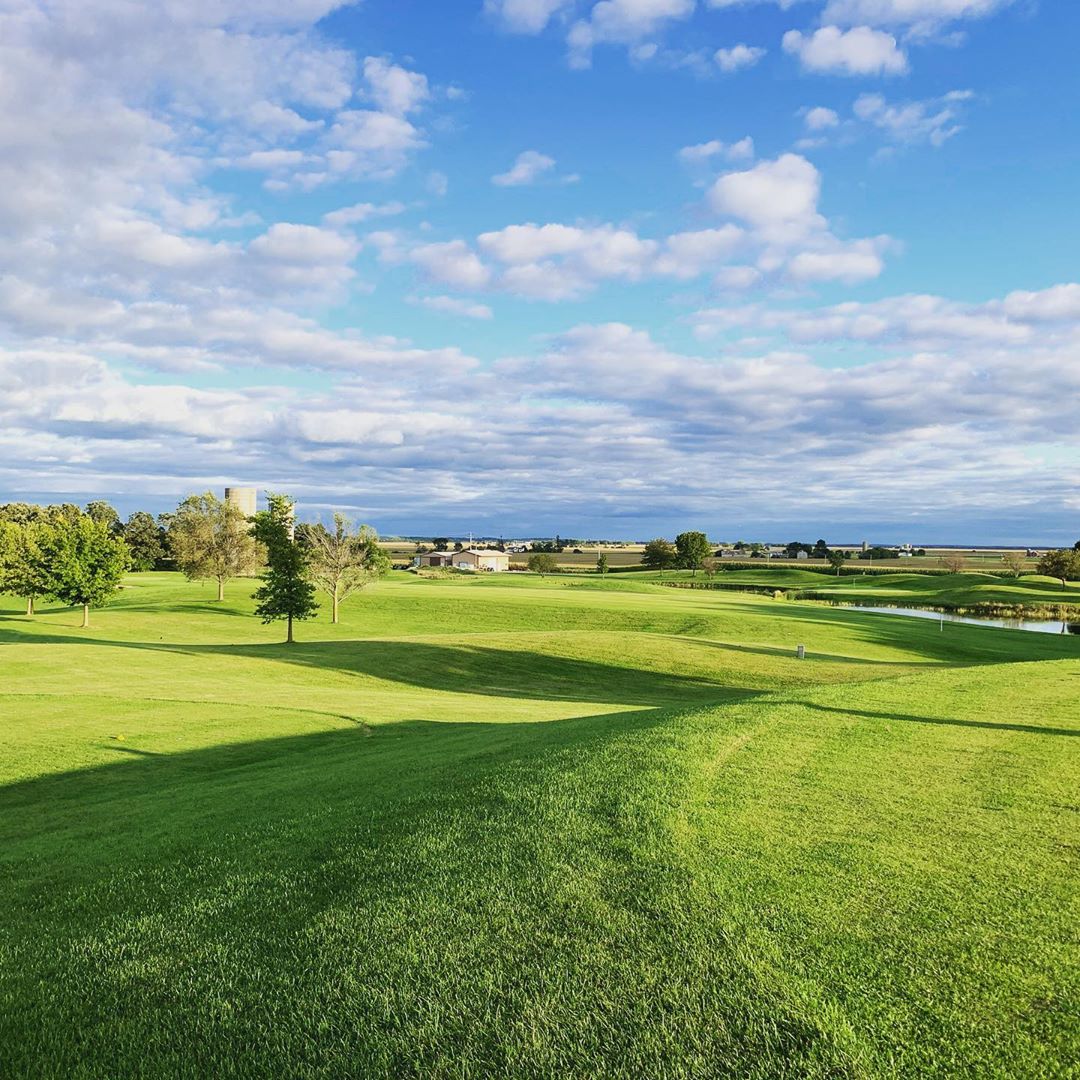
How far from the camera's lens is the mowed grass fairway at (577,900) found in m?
4.23

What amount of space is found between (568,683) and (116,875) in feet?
87.0

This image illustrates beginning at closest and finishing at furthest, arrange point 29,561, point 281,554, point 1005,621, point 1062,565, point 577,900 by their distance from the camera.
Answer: point 577,900, point 281,554, point 29,561, point 1005,621, point 1062,565

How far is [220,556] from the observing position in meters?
70.4

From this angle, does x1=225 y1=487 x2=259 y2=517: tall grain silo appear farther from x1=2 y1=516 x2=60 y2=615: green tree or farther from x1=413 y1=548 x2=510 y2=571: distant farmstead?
x1=2 y1=516 x2=60 y2=615: green tree

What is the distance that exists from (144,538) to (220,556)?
52956 millimetres

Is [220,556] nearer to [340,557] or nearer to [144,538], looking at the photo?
[340,557]

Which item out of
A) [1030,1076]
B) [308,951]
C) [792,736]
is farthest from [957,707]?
[308,951]

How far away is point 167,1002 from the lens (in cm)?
486

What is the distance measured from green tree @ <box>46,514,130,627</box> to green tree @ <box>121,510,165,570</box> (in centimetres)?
5923

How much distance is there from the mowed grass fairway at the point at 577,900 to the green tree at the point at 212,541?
188 feet

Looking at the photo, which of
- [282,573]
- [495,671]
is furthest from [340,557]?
[495,671]

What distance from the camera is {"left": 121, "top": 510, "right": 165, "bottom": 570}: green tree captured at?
371 feet

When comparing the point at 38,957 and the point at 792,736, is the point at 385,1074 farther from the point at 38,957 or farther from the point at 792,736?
the point at 792,736

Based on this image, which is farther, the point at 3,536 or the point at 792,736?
the point at 3,536
